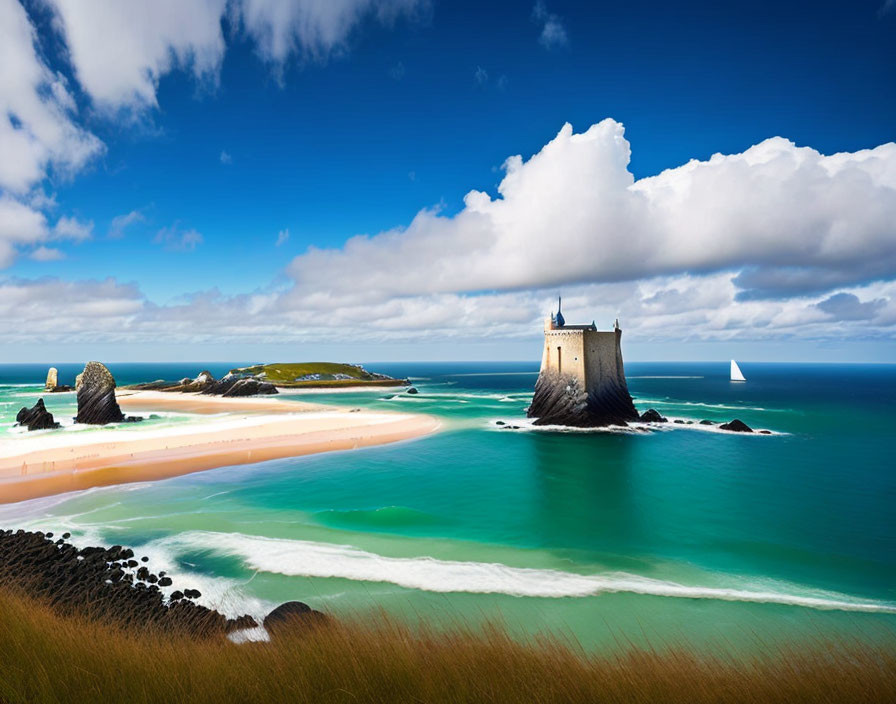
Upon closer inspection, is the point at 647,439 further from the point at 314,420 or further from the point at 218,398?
the point at 218,398

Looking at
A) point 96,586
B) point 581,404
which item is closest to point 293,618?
point 96,586

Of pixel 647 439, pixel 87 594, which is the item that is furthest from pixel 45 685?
pixel 647 439

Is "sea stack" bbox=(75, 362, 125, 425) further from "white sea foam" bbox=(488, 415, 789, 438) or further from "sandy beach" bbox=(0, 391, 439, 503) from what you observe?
"white sea foam" bbox=(488, 415, 789, 438)

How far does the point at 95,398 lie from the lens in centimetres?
4856

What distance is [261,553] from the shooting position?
16500mm

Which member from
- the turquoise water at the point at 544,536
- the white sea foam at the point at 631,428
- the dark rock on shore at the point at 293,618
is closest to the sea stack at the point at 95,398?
the turquoise water at the point at 544,536

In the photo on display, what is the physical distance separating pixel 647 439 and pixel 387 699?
43082 mm

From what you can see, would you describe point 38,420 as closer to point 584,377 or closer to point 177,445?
point 177,445

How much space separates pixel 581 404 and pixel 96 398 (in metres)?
53.8

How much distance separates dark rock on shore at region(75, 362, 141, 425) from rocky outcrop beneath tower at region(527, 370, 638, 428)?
48.5 m

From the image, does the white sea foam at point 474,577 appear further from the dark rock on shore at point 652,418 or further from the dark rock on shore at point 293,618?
the dark rock on shore at point 652,418

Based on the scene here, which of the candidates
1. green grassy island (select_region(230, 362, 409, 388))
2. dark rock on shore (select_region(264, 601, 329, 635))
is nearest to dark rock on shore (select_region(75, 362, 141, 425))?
dark rock on shore (select_region(264, 601, 329, 635))

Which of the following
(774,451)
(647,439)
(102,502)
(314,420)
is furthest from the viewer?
(314,420)

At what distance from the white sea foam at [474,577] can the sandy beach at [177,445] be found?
13.9 m
